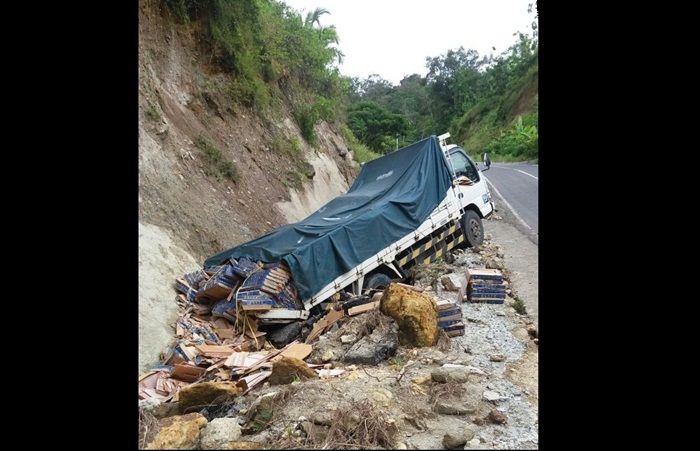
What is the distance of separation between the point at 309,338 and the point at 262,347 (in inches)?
27.1

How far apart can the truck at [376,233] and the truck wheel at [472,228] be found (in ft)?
0.07

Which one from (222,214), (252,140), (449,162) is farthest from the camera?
(252,140)

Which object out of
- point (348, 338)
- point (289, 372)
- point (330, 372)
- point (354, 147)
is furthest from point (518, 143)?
point (289, 372)

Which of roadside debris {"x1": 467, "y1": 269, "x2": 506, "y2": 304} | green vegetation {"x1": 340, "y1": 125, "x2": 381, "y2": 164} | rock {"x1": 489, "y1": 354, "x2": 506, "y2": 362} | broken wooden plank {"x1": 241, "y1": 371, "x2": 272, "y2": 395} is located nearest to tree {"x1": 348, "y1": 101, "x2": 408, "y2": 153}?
green vegetation {"x1": 340, "y1": 125, "x2": 381, "y2": 164}

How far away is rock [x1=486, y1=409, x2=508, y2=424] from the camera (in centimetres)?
332

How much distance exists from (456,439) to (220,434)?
1.47 metres

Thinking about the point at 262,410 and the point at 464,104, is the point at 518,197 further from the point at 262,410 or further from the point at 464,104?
the point at 464,104

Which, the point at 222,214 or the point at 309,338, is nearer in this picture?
the point at 309,338

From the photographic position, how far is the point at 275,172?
1391 centimetres

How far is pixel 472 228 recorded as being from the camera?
385 inches
